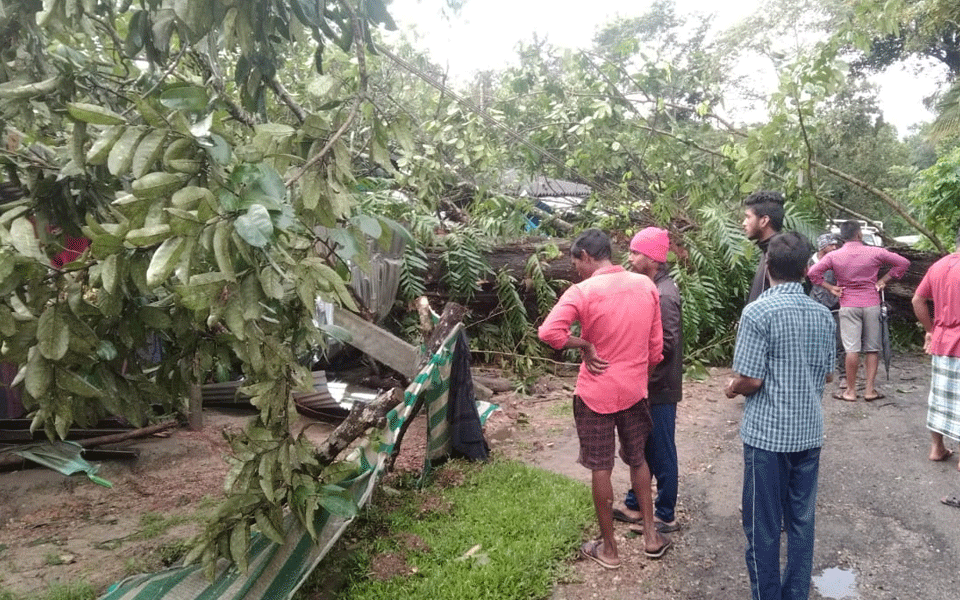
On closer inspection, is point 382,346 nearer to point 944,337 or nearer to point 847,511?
point 847,511

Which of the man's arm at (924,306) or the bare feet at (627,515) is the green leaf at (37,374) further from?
the man's arm at (924,306)

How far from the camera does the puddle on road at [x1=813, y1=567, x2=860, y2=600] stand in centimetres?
345

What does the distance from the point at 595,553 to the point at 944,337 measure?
2691 millimetres

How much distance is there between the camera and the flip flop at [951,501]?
14.2 ft

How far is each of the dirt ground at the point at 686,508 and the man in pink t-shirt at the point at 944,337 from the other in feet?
1.48

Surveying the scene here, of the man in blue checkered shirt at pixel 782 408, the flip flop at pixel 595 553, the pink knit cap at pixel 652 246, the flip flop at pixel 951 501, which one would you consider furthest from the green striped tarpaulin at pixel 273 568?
the flip flop at pixel 951 501

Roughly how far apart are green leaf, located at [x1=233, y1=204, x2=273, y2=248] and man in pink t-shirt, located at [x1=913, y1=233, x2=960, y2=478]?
4.29 metres

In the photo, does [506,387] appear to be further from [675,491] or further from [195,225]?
[195,225]

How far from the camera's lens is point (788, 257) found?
3000 millimetres

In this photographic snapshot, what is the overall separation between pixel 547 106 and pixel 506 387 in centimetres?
322

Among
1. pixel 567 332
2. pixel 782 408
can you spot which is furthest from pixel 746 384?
pixel 567 332

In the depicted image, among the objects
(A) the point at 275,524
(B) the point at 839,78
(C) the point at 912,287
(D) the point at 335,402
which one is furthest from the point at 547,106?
(A) the point at 275,524

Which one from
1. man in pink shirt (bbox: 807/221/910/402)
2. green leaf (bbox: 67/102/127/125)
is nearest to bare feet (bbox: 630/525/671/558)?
green leaf (bbox: 67/102/127/125)

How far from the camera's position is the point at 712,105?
8445 millimetres
